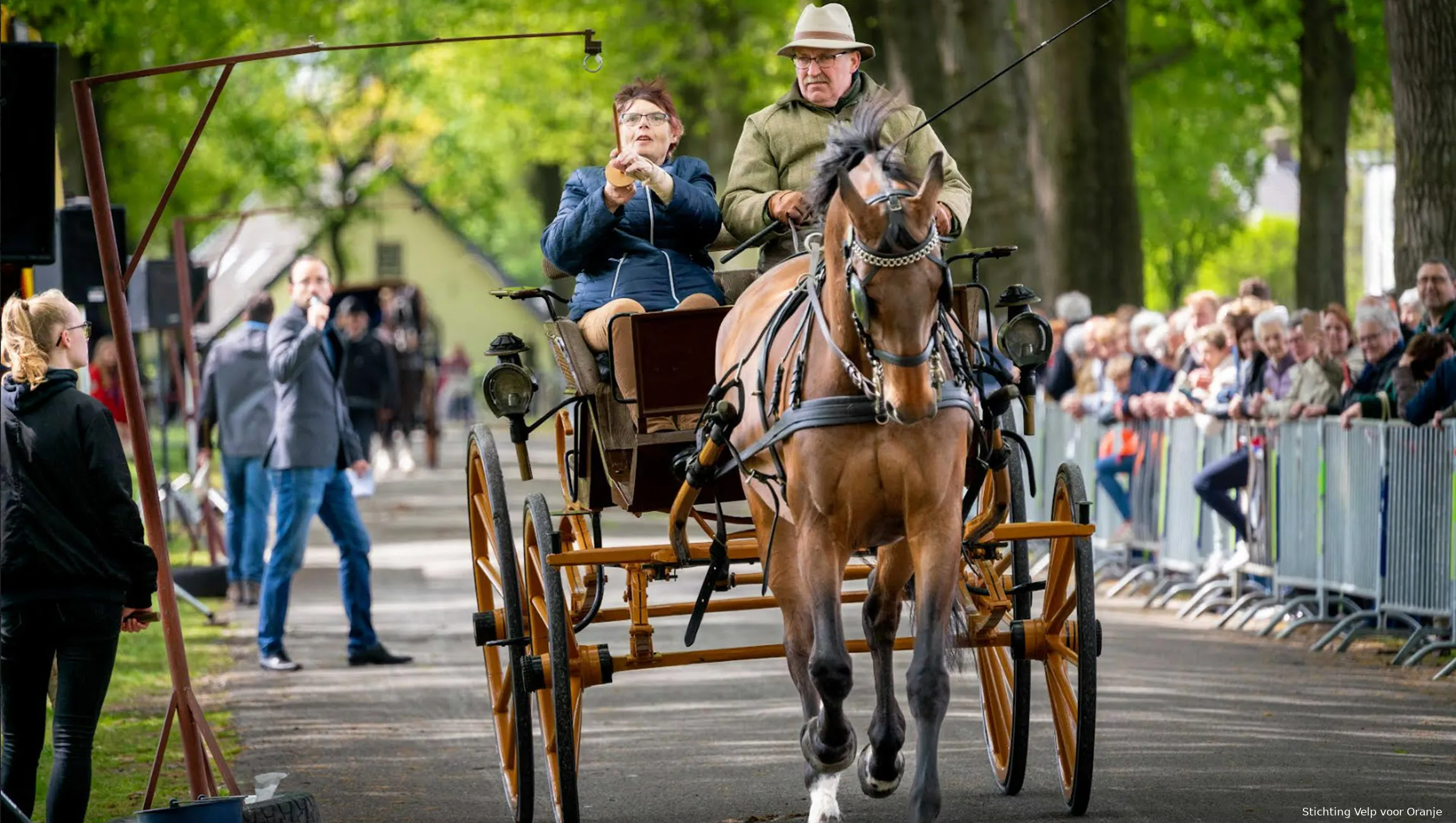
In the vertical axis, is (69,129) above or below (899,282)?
above

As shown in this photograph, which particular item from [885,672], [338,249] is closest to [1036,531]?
[885,672]

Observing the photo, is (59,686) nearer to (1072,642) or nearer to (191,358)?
(1072,642)

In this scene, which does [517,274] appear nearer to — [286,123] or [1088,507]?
[286,123]

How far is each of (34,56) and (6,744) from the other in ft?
10.9

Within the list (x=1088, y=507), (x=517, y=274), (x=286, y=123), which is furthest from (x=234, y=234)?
(x=517, y=274)

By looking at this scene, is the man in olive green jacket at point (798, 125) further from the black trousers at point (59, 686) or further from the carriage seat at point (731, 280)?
the black trousers at point (59, 686)

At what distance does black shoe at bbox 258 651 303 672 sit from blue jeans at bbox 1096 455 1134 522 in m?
6.86

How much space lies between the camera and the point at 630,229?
8.45 metres

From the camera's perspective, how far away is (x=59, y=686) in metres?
7.35

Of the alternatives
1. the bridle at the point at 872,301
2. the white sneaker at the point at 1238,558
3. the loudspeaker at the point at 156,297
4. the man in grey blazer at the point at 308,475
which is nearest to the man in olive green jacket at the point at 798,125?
the bridle at the point at 872,301

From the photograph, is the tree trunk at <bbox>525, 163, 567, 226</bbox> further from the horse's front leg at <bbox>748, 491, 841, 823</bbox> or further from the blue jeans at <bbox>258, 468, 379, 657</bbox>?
the horse's front leg at <bbox>748, 491, 841, 823</bbox>

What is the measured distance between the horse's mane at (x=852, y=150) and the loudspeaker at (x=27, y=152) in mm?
4159

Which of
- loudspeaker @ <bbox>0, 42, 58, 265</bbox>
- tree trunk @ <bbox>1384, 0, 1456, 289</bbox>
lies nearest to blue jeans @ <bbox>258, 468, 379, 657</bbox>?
loudspeaker @ <bbox>0, 42, 58, 265</bbox>

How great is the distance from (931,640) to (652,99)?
2825 mm
